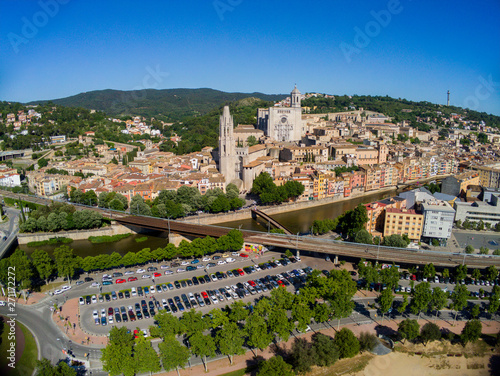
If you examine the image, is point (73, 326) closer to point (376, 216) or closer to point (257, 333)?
point (257, 333)

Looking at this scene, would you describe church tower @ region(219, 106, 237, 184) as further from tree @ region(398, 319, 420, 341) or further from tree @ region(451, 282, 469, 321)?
tree @ region(398, 319, 420, 341)

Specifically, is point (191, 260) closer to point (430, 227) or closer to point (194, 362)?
point (194, 362)

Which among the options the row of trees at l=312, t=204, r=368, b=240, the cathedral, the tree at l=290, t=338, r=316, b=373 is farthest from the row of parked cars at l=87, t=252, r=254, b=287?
the cathedral

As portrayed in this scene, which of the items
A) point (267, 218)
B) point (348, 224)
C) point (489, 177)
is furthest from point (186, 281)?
point (489, 177)

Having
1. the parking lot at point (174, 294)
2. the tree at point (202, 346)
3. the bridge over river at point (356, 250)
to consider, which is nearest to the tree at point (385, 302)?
the parking lot at point (174, 294)

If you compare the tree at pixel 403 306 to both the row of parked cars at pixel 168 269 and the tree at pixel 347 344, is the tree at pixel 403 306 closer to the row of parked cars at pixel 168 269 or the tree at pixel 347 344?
the tree at pixel 347 344

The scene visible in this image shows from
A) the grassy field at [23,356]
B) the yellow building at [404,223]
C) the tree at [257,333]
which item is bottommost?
the grassy field at [23,356]
